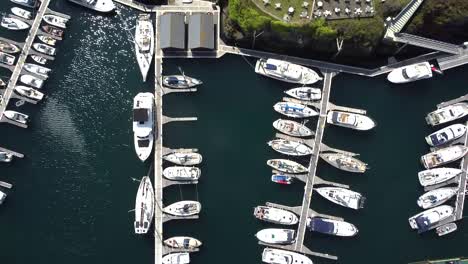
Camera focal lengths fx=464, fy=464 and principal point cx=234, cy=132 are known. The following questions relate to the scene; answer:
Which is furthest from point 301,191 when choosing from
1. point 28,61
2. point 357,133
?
point 28,61

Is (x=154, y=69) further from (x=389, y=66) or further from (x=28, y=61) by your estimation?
(x=389, y=66)

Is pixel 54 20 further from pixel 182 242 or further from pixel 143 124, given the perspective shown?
pixel 182 242

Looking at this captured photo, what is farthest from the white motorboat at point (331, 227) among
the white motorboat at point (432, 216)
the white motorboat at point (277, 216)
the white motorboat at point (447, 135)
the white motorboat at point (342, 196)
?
the white motorboat at point (447, 135)

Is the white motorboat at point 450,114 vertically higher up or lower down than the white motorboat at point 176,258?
higher up

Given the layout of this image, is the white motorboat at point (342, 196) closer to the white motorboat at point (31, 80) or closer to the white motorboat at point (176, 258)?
the white motorboat at point (176, 258)

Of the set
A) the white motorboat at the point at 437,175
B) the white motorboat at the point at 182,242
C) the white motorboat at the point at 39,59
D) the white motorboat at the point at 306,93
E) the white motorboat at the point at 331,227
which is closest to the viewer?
the white motorboat at the point at 182,242

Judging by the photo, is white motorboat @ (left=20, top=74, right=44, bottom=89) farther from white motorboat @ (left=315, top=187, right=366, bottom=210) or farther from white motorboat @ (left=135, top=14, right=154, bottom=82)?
white motorboat @ (left=315, top=187, right=366, bottom=210)
